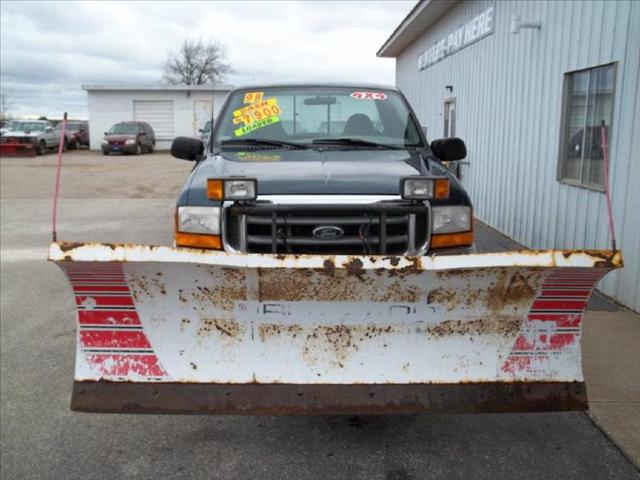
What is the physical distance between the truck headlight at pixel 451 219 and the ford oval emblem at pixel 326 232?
0.53 m

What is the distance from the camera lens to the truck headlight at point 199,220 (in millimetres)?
3480

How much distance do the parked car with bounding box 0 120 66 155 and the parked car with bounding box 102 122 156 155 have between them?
10.1ft

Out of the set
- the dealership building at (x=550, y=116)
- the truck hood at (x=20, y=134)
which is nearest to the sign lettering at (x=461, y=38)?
the dealership building at (x=550, y=116)

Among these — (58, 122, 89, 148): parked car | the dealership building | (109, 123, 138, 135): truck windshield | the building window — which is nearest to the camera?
the dealership building

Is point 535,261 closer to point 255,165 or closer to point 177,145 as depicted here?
point 255,165

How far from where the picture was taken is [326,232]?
11.3 feet

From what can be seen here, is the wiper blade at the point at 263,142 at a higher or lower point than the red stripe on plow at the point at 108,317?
higher

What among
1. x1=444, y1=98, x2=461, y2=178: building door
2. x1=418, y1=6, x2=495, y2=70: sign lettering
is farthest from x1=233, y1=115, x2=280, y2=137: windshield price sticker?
x1=444, y1=98, x2=461, y2=178: building door

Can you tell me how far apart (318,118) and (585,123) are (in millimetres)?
3931

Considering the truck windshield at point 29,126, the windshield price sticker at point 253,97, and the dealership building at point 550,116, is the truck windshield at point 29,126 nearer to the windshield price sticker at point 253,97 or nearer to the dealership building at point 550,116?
the dealership building at point 550,116

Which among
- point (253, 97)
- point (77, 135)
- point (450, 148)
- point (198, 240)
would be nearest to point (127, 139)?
point (77, 135)

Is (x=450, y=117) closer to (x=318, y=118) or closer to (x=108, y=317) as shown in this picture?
(x=318, y=118)

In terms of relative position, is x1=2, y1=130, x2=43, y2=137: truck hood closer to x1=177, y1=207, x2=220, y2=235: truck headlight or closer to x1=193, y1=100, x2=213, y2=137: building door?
x1=193, y1=100, x2=213, y2=137: building door

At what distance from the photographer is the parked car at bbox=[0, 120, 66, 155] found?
103 feet
